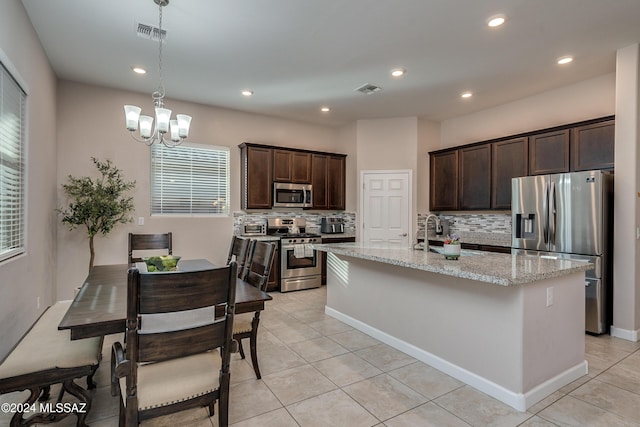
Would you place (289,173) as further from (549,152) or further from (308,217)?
(549,152)

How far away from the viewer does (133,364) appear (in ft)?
4.79

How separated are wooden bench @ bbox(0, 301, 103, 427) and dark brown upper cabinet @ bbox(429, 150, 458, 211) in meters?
5.15

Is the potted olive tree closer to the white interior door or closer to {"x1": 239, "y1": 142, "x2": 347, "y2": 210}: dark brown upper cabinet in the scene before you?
{"x1": 239, "y1": 142, "x2": 347, "y2": 210}: dark brown upper cabinet

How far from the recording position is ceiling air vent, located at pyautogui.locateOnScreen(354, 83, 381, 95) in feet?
14.4

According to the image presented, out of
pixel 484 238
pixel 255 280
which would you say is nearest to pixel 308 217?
pixel 484 238

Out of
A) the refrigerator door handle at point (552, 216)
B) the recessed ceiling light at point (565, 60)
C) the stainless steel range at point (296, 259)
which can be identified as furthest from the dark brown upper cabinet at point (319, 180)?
the recessed ceiling light at point (565, 60)

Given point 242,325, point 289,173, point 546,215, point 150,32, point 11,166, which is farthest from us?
point 289,173

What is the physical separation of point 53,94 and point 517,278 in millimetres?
5171

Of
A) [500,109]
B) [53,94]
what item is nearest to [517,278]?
[500,109]

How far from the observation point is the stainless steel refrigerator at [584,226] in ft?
11.1

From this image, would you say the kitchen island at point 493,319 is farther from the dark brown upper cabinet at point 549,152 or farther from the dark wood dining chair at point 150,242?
the dark wood dining chair at point 150,242

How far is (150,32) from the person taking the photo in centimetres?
303

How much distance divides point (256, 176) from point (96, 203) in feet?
7.28

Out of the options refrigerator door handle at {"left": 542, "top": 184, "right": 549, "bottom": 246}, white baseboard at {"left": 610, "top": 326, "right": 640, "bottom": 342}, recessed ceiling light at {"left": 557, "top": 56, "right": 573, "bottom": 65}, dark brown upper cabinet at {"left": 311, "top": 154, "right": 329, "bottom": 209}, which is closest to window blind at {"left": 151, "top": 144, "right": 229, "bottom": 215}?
dark brown upper cabinet at {"left": 311, "top": 154, "right": 329, "bottom": 209}
